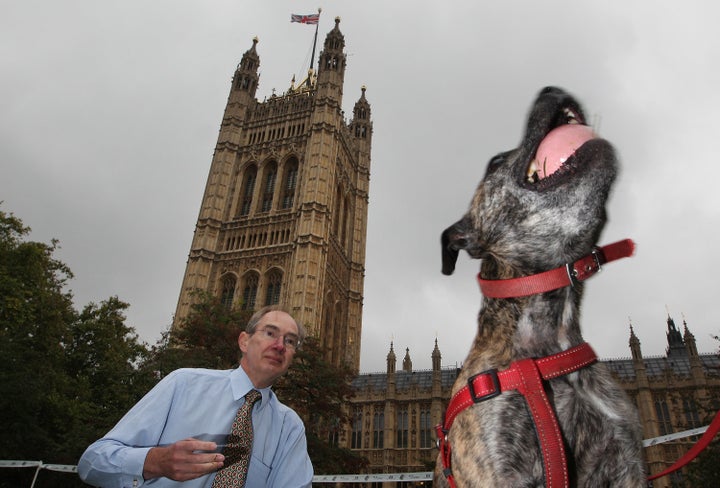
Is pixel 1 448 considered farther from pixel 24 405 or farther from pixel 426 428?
pixel 426 428

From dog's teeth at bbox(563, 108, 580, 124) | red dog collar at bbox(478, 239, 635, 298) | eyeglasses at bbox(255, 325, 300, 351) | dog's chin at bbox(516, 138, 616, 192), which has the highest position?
dog's teeth at bbox(563, 108, 580, 124)

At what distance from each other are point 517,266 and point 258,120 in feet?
155

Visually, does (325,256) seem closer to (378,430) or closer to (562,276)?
(378,430)

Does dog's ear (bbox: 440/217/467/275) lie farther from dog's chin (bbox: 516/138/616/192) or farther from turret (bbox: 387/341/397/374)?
turret (bbox: 387/341/397/374)

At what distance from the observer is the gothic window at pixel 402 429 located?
32656 millimetres

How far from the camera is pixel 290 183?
42.2 meters

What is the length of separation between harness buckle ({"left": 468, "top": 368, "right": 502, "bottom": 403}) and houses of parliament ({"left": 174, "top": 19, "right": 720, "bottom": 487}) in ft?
87.7

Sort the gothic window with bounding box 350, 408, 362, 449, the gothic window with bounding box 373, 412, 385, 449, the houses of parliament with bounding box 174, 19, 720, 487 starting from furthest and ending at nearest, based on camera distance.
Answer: the gothic window with bounding box 350, 408, 362, 449, the gothic window with bounding box 373, 412, 385, 449, the houses of parliament with bounding box 174, 19, 720, 487

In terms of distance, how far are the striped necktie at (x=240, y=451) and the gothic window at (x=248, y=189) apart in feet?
133

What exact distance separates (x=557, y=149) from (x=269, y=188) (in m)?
42.2

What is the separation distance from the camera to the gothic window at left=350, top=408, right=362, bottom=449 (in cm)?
3356

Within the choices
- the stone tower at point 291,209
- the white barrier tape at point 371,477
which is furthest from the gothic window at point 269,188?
the white barrier tape at point 371,477

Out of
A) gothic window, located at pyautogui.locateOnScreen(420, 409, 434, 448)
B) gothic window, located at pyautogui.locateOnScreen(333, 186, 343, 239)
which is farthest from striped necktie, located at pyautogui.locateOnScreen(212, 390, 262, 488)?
gothic window, located at pyautogui.locateOnScreen(333, 186, 343, 239)

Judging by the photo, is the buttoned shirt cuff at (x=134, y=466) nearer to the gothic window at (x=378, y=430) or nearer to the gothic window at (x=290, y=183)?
the gothic window at (x=378, y=430)
